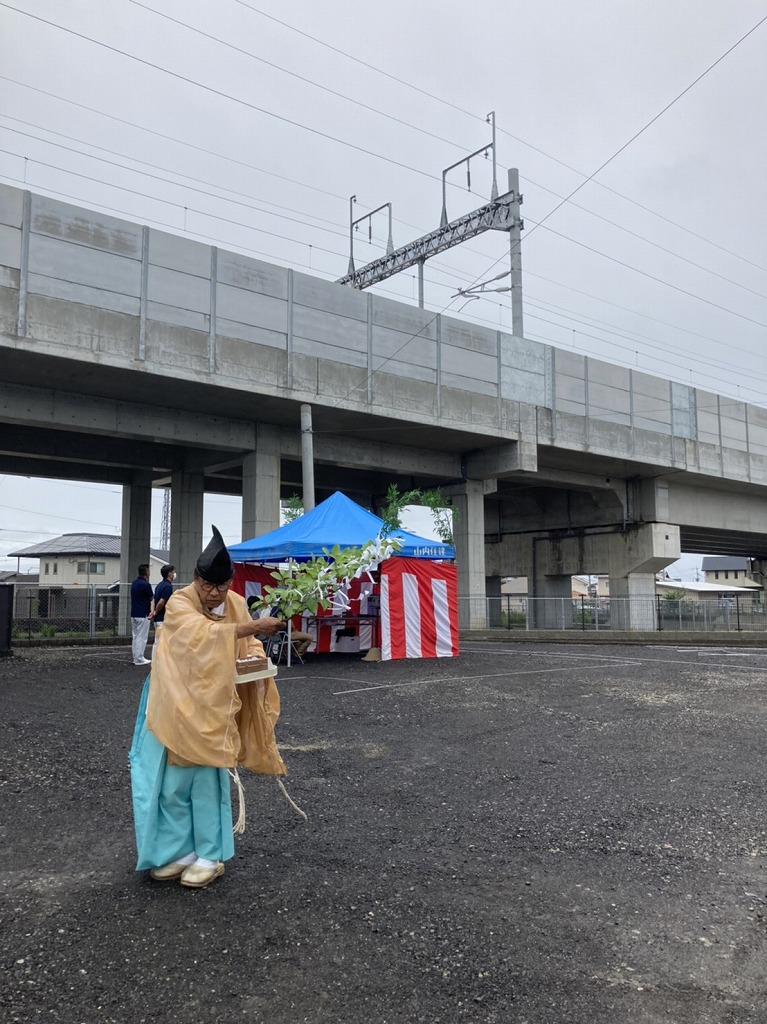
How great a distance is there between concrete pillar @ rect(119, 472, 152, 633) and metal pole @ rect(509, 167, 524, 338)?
16.0 m

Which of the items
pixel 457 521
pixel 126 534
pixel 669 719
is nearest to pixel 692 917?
pixel 669 719

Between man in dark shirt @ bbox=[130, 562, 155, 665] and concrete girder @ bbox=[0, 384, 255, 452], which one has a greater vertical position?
concrete girder @ bbox=[0, 384, 255, 452]

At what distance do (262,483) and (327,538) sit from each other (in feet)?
38.2

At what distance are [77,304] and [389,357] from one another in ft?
32.1

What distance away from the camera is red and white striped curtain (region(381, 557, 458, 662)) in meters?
16.7

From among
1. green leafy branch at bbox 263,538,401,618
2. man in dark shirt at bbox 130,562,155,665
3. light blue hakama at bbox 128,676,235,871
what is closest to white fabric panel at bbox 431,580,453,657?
man in dark shirt at bbox 130,562,155,665

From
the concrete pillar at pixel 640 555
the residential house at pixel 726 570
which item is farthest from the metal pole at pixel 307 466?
the residential house at pixel 726 570

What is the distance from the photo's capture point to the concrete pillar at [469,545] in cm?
3123

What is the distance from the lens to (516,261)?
3000cm

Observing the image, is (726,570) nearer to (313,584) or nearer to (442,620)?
(442,620)

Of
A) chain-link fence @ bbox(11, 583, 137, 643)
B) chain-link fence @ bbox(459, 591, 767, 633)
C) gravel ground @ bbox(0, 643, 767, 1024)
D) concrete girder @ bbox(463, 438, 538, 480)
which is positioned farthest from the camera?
chain-link fence @ bbox(459, 591, 767, 633)

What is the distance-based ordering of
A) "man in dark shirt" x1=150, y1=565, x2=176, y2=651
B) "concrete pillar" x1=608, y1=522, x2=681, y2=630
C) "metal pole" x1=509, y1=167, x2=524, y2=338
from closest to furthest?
1. "man in dark shirt" x1=150, y1=565, x2=176, y2=651
2. "metal pole" x1=509, y1=167, x2=524, y2=338
3. "concrete pillar" x1=608, y1=522, x2=681, y2=630

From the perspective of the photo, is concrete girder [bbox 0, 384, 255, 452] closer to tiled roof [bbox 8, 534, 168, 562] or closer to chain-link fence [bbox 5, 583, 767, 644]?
chain-link fence [bbox 5, 583, 767, 644]

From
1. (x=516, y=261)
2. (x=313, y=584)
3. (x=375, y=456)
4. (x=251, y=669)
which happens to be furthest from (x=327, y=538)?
(x=516, y=261)
